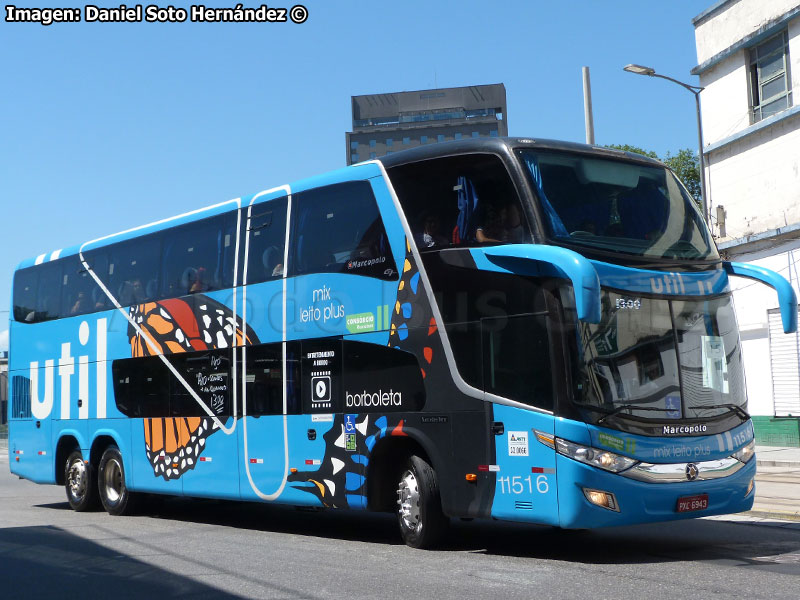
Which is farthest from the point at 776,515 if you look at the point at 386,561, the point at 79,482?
the point at 79,482

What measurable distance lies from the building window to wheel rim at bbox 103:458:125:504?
1678 cm

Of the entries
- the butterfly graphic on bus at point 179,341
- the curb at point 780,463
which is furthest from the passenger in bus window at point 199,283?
the curb at point 780,463

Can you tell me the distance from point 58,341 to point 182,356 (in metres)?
3.96

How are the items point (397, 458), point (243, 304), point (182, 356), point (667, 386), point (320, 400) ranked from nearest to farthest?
point (667, 386) < point (397, 458) < point (320, 400) < point (243, 304) < point (182, 356)

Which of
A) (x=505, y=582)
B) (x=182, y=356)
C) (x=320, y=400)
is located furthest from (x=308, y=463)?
(x=505, y=582)

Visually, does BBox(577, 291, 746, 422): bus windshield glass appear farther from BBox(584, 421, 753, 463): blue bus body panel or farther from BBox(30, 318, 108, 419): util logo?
BBox(30, 318, 108, 419): util logo

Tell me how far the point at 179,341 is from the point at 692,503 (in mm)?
8035

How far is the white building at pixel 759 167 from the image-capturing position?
23.9 meters

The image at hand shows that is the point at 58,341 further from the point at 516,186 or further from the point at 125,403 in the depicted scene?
the point at 516,186

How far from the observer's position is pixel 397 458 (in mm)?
11609

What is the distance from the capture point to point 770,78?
25031 millimetres

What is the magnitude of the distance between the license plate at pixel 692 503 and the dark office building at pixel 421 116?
472 feet

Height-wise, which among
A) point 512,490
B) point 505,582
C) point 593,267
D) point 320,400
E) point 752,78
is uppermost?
point 752,78

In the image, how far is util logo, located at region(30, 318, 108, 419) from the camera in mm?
16969
